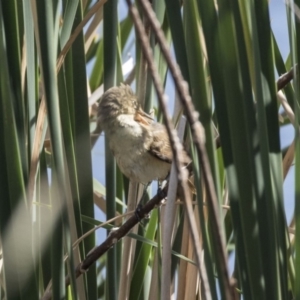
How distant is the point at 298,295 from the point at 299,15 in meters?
0.36

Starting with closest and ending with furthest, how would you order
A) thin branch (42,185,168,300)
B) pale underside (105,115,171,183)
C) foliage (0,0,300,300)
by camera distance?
1. foliage (0,0,300,300)
2. thin branch (42,185,168,300)
3. pale underside (105,115,171,183)

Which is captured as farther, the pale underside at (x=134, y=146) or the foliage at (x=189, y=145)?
the pale underside at (x=134, y=146)

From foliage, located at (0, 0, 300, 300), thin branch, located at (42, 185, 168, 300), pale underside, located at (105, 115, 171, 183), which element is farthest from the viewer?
pale underside, located at (105, 115, 171, 183)

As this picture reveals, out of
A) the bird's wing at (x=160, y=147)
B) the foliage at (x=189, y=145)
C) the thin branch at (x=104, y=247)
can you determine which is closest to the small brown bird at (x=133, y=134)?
the bird's wing at (x=160, y=147)

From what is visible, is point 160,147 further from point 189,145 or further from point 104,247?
point 189,145

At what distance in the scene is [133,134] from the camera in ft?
6.12

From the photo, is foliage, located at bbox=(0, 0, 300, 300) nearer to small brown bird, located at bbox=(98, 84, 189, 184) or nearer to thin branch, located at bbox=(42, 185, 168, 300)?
thin branch, located at bbox=(42, 185, 168, 300)

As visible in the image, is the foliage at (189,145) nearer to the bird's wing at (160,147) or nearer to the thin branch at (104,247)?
the thin branch at (104,247)

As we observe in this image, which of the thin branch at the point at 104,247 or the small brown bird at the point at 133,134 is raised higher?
the small brown bird at the point at 133,134

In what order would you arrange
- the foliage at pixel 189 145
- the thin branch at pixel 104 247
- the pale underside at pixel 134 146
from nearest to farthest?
the foliage at pixel 189 145
the thin branch at pixel 104 247
the pale underside at pixel 134 146

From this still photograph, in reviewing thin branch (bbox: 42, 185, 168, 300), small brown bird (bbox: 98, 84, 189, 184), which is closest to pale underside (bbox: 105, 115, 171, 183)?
small brown bird (bbox: 98, 84, 189, 184)

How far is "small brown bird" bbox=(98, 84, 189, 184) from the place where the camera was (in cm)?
178

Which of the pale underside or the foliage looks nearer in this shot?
the foliage

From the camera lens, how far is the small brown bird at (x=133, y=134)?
178 centimetres
